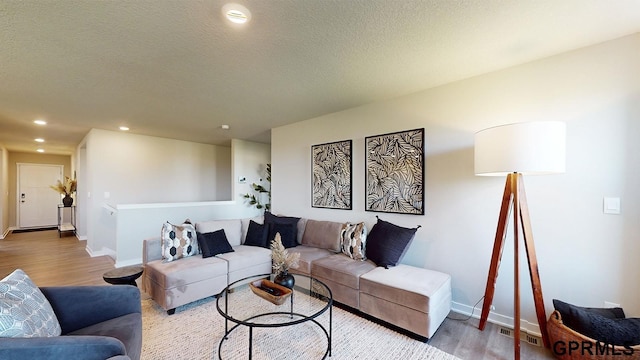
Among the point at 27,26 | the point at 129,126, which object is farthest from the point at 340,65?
the point at 129,126

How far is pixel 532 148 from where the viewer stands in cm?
190

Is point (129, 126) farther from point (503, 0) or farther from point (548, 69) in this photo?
point (548, 69)

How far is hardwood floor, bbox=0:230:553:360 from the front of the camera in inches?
82.0

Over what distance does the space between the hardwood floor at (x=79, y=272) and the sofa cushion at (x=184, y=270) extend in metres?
1.47

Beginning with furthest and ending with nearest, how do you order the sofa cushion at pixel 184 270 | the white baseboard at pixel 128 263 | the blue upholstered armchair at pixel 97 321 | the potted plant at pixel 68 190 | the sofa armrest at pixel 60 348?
1. the potted plant at pixel 68 190
2. the white baseboard at pixel 128 263
3. the sofa cushion at pixel 184 270
4. the blue upholstered armchair at pixel 97 321
5. the sofa armrest at pixel 60 348

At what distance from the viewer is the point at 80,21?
1758mm

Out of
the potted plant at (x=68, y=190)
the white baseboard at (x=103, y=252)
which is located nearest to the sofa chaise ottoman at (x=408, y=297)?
the white baseboard at (x=103, y=252)

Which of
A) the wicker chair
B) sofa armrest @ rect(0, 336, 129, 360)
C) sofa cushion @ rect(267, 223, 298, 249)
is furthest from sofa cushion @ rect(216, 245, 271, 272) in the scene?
the wicker chair

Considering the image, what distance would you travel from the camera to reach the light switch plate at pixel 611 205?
79.4 inches

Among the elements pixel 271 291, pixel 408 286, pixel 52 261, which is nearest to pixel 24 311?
pixel 271 291

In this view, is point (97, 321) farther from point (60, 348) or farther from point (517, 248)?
point (517, 248)

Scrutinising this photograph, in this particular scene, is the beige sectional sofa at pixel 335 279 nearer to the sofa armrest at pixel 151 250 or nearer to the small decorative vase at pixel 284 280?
the sofa armrest at pixel 151 250

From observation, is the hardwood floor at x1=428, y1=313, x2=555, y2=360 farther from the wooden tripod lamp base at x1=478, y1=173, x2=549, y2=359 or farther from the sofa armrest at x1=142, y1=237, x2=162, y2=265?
the sofa armrest at x1=142, y1=237, x2=162, y2=265

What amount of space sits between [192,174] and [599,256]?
265 inches
